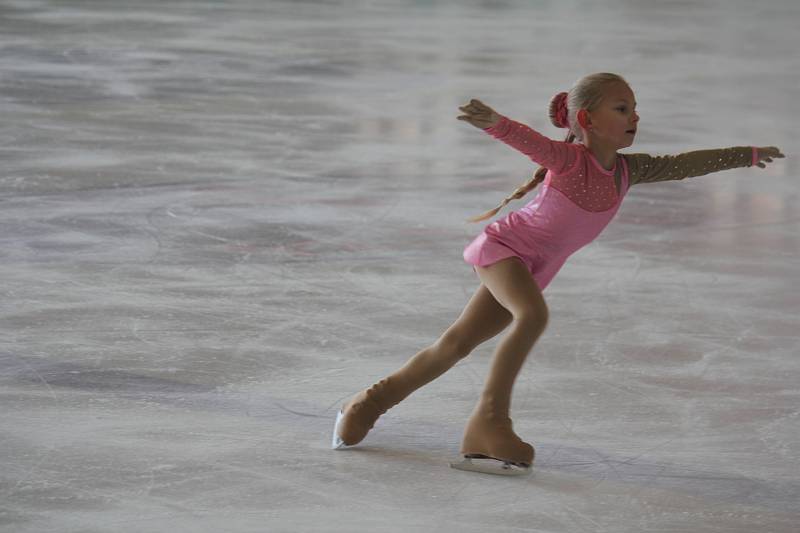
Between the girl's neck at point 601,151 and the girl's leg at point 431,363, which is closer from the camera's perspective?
the girl's neck at point 601,151

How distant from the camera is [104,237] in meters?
6.42

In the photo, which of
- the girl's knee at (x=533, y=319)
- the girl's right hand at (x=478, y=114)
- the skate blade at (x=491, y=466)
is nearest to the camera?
the girl's right hand at (x=478, y=114)

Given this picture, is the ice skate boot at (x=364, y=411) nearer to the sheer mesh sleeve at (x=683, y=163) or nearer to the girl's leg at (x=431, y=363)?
the girl's leg at (x=431, y=363)

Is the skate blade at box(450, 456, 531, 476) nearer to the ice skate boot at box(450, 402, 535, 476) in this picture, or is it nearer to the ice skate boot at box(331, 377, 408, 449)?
the ice skate boot at box(450, 402, 535, 476)

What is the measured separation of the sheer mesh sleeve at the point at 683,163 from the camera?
379 cm

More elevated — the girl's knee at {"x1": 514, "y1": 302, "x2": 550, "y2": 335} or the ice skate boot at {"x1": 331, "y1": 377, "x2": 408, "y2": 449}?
the girl's knee at {"x1": 514, "y1": 302, "x2": 550, "y2": 335}

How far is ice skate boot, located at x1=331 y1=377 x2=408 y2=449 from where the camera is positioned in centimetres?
391

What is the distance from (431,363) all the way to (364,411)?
23 centimetres

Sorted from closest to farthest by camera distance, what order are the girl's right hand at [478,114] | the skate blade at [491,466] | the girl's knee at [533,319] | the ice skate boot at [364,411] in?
the girl's right hand at [478,114] < the girl's knee at [533,319] < the skate blade at [491,466] < the ice skate boot at [364,411]

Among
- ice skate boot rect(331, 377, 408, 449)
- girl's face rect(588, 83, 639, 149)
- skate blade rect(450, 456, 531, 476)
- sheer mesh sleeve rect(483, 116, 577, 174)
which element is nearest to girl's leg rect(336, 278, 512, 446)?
ice skate boot rect(331, 377, 408, 449)

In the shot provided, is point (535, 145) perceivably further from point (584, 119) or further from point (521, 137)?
point (584, 119)

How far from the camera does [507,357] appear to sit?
144 inches

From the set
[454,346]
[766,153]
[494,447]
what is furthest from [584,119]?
[494,447]

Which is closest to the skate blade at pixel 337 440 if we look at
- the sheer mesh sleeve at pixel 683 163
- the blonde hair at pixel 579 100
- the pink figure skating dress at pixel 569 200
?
the pink figure skating dress at pixel 569 200
